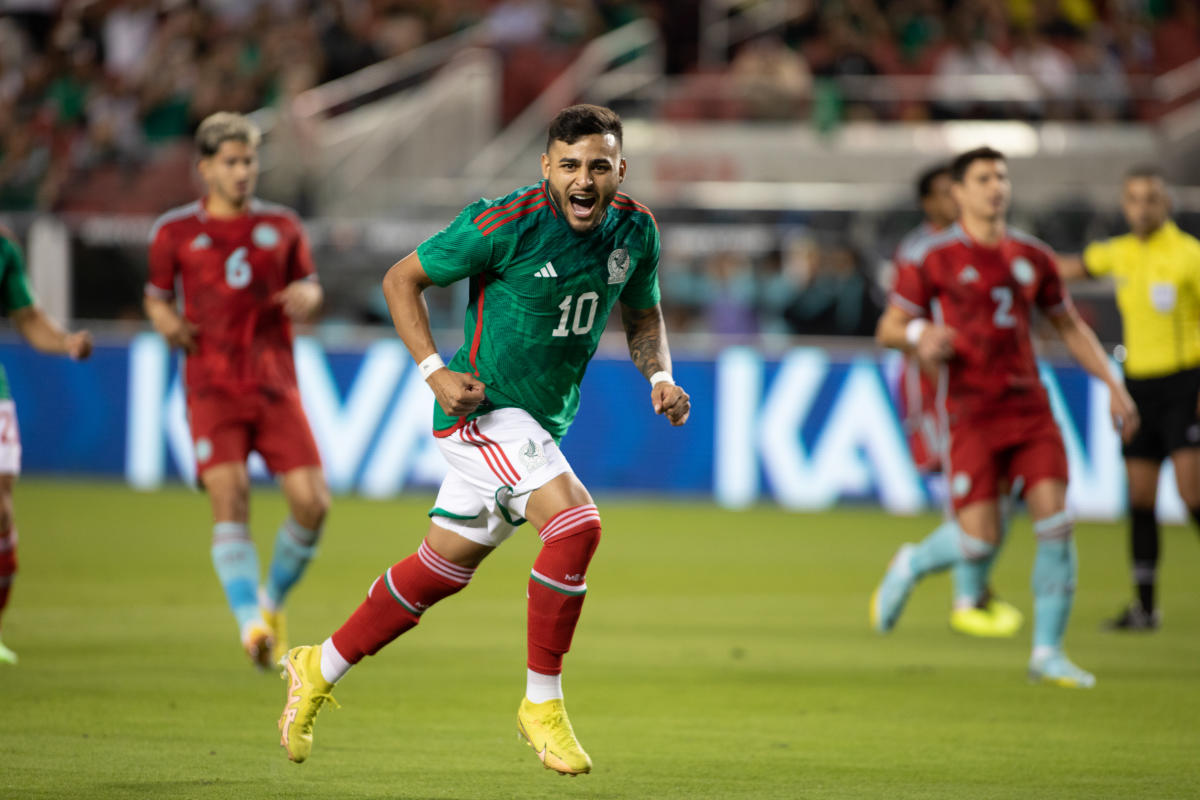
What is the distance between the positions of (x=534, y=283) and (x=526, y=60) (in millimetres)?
16623

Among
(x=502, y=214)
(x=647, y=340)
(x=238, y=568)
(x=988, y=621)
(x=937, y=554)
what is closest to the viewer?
(x=502, y=214)

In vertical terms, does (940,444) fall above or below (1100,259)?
below

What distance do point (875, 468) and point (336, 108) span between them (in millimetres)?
9492

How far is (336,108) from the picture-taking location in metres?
21.2

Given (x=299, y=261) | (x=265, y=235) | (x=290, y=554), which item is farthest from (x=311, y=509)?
(x=265, y=235)

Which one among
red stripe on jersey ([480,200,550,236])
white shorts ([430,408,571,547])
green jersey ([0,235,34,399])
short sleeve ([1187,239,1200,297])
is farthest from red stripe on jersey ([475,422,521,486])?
short sleeve ([1187,239,1200,297])

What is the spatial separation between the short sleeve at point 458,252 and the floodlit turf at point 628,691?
1.66 metres

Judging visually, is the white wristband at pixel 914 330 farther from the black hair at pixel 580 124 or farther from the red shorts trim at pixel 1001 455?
the black hair at pixel 580 124

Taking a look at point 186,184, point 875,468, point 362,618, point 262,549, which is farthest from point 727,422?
point 362,618

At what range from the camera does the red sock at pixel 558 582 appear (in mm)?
5324

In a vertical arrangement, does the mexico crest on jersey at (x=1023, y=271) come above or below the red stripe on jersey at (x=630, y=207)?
below

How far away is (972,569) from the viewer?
29.0ft

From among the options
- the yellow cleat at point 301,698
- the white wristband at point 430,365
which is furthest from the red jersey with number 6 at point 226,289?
the white wristband at point 430,365

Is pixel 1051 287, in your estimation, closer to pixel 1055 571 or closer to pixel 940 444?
pixel 1055 571
